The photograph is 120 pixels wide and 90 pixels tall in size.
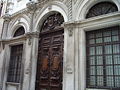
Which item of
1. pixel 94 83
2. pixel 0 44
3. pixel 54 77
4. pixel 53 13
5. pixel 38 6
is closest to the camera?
pixel 94 83

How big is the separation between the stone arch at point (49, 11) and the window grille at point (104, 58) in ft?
5.75

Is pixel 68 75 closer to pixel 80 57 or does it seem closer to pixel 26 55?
pixel 80 57

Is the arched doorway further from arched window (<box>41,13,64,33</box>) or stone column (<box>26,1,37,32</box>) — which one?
stone column (<box>26,1,37,32</box>)

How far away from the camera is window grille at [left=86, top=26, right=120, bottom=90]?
5305 millimetres

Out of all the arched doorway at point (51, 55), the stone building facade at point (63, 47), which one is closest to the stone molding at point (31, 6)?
the stone building facade at point (63, 47)

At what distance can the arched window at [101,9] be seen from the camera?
19.2 ft

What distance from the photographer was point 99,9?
20.3ft

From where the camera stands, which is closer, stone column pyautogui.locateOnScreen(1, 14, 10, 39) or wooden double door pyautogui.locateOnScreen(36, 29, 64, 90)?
wooden double door pyautogui.locateOnScreen(36, 29, 64, 90)

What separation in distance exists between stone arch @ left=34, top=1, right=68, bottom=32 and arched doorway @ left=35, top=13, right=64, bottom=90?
0.22 metres

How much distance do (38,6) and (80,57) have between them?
400 cm

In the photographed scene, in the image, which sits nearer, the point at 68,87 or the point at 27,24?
the point at 68,87

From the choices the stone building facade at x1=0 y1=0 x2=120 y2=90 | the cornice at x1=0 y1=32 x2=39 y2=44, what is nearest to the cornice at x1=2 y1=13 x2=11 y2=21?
the stone building facade at x1=0 y1=0 x2=120 y2=90

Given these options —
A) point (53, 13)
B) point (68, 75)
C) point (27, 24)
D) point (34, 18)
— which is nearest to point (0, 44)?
point (27, 24)

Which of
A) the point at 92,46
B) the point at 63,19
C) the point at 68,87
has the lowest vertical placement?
the point at 68,87
